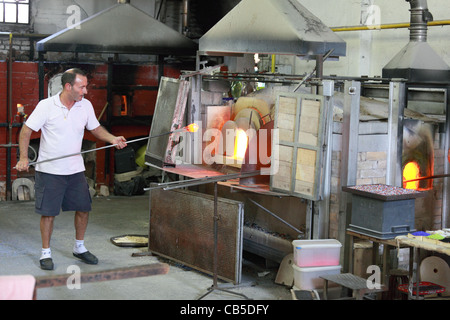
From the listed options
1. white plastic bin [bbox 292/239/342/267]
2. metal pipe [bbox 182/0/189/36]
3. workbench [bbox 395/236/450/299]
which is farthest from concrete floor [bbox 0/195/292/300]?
metal pipe [bbox 182/0/189/36]

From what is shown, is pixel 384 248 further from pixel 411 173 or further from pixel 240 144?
pixel 240 144

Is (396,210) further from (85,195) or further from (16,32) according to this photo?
(16,32)

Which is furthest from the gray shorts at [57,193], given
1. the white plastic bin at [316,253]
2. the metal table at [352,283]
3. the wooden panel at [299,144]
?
the metal table at [352,283]

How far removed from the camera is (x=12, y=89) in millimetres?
9883

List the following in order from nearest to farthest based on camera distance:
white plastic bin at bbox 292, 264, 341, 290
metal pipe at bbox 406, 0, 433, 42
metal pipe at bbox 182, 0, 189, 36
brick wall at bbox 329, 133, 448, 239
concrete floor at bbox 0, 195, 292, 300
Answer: white plastic bin at bbox 292, 264, 341, 290 < concrete floor at bbox 0, 195, 292, 300 < brick wall at bbox 329, 133, 448, 239 < metal pipe at bbox 406, 0, 433, 42 < metal pipe at bbox 182, 0, 189, 36

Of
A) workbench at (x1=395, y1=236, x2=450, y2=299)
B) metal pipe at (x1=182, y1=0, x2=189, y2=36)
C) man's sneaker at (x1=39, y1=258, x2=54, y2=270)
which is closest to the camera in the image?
workbench at (x1=395, y1=236, x2=450, y2=299)

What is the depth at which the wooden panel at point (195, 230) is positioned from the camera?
243 inches

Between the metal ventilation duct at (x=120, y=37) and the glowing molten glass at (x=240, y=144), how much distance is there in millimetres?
3587

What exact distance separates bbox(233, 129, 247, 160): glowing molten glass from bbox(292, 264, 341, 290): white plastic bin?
1634 mm

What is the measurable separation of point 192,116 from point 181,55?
318 cm

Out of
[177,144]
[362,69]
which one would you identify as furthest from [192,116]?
[362,69]

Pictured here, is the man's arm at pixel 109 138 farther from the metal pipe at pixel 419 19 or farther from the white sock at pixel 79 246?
the metal pipe at pixel 419 19

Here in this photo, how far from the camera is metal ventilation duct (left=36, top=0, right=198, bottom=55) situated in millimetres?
9820

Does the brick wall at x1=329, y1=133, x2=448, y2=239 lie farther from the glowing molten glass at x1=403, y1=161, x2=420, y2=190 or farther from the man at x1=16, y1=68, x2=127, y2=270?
the man at x1=16, y1=68, x2=127, y2=270
